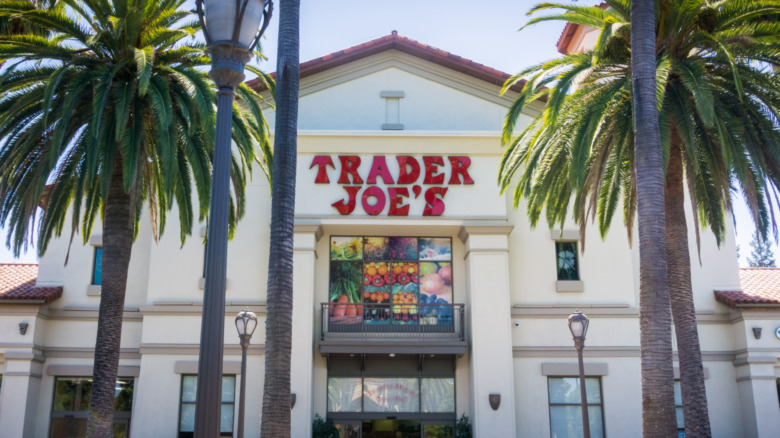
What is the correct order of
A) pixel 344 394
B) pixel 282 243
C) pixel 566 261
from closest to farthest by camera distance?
pixel 282 243, pixel 344 394, pixel 566 261

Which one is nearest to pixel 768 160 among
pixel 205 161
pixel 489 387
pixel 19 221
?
pixel 489 387

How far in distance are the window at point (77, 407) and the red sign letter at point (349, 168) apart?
363 inches

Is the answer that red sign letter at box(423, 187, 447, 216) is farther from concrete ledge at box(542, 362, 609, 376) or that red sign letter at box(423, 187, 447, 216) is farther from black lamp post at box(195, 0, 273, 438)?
black lamp post at box(195, 0, 273, 438)

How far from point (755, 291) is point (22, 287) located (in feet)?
78.0

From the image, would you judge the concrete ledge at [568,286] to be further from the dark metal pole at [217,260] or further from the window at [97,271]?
the dark metal pole at [217,260]

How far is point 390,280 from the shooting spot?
24.6 m

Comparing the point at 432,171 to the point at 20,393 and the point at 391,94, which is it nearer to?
the point at 391,94

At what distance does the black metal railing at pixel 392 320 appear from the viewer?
23531 millimetres

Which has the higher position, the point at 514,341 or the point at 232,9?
the point at 232,9

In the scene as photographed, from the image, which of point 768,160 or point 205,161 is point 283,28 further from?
point 768,160

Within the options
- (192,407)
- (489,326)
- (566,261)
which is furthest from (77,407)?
(566,261)

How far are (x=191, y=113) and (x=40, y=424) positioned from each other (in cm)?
1288

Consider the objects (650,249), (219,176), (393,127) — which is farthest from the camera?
(393,127)

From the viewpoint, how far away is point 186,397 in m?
23.2
